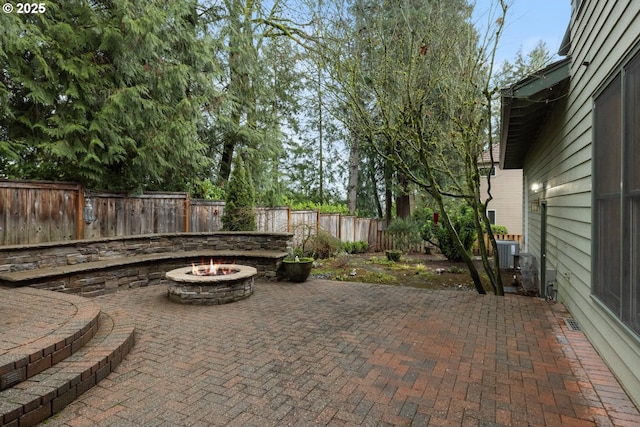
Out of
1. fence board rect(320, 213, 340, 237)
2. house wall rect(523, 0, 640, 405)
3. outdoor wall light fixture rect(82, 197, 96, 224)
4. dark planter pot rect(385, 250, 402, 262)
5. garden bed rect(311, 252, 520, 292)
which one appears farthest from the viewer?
fence board rect(320, 213, 340, 237)

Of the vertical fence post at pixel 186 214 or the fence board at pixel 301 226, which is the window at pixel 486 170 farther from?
the vertical fence post at pixel 186 214

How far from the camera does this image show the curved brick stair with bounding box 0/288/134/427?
7.75 feet

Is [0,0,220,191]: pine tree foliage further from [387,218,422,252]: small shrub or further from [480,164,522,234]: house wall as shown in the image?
[480,164,522,234]: house wall

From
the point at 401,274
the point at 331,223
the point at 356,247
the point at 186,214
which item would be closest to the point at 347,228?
the point at 356,247

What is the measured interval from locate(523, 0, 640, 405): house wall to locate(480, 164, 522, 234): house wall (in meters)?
15.2

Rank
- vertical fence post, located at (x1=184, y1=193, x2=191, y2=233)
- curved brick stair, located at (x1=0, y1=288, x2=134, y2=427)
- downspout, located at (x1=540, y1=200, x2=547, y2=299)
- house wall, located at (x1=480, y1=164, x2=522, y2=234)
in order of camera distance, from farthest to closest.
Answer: house wall, located at (x1=480, y1=164, x2=522, y2=234) < vertical fence post, located at (x1=184, y1=193, x2=191, y2=233) < downspout, located at (x1=540, y1=200, x2=547, y2=299) < curved brick stair, located at (x1=0, y1=288, x2=134, y2=427)

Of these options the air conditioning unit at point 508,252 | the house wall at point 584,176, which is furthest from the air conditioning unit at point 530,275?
the air conditioning unit at point 508,252

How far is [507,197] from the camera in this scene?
2006cm

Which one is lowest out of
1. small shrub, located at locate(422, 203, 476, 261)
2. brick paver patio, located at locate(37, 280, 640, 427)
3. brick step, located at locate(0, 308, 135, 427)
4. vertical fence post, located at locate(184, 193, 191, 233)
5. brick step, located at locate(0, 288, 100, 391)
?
brick paver patio, located at locate(37, 280, 640, 427)

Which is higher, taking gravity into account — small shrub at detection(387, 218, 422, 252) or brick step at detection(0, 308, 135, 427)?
small shrub at detection(387, 218, 422, 252)

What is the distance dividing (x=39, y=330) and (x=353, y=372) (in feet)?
9.37

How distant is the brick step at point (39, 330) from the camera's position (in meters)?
2.56

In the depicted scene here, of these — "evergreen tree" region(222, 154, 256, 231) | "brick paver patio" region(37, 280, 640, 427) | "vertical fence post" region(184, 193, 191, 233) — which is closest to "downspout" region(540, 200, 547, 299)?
"brick paver patio" region(37, 280, 640, 427)

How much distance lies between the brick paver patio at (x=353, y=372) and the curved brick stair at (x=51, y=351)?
144 millimetres
